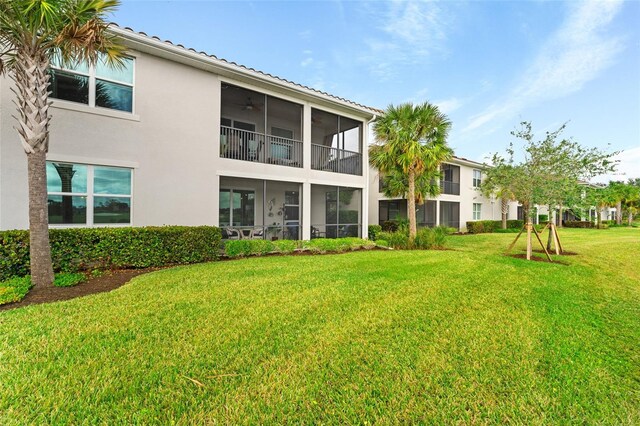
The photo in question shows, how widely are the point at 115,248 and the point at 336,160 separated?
31.1 ft

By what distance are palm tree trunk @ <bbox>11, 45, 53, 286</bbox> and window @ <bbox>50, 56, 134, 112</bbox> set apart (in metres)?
1.68

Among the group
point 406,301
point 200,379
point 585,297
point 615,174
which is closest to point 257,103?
point 406,301

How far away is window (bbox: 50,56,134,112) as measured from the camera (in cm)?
714

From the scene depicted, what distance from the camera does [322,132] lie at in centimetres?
1586

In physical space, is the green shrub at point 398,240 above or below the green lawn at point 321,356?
above

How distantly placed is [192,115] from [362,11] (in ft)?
29.2

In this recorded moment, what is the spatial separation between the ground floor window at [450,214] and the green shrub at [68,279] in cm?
2413

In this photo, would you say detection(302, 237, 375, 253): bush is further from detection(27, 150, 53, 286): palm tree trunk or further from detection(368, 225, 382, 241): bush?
detection(27, 150, 53, 286): palm tree trunk

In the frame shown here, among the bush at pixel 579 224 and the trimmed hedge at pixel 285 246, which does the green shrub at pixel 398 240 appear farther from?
the bush at pixel 579 224

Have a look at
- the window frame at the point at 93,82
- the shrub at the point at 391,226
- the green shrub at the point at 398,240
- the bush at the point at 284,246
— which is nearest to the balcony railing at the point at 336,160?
the green shrub at the point at 398,240

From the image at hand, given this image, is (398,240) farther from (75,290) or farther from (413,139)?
(75,290)

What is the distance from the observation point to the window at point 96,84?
23.4ft

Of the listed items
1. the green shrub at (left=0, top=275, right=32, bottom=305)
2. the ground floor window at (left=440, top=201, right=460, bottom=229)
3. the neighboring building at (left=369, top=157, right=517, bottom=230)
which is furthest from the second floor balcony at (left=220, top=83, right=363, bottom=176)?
the ground floor window at (left=440, top=201, right=460, bottom=229)

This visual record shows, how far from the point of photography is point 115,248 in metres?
6.95
